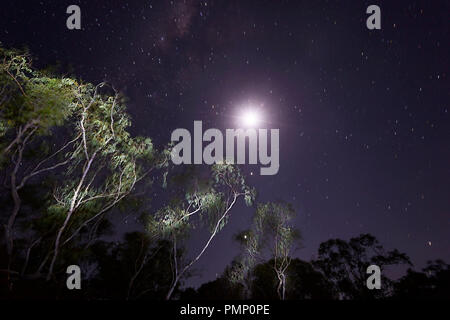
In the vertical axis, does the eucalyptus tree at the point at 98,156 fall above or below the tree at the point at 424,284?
above

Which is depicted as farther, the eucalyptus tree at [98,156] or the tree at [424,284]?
the tree at [424,284]

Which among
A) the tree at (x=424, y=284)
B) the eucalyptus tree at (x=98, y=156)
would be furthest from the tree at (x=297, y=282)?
the eucalyptus tree at (x=98, y=156)

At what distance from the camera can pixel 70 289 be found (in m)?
12.6

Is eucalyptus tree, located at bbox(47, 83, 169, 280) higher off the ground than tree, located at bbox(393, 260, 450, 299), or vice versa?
eucalyptus tree, located at bbox(47, 83, 169, 280)

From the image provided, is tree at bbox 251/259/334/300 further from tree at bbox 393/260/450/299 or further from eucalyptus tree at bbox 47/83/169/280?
eucalyptus tree at bbox 47/83/169/280

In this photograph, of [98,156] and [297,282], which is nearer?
[98,156]

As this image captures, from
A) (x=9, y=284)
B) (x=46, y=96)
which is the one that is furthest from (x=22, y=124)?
(x=9, y=284)

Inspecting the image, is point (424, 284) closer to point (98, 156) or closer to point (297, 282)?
point (297, 282)

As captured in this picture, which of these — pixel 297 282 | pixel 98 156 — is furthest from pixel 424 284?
pixel 98 156

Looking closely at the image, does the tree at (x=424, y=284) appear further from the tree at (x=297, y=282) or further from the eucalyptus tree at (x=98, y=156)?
the eucalyptus tree at (x=98, y=156)

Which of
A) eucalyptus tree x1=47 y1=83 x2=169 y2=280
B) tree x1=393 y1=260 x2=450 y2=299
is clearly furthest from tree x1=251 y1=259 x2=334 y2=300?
eucalyptus tree x1=47 y1=83 x2=169 y2=280

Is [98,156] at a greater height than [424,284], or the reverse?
[98,156]

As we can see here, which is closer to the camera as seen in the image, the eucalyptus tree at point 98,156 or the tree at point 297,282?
the eucalyptus tree at point 98,156
